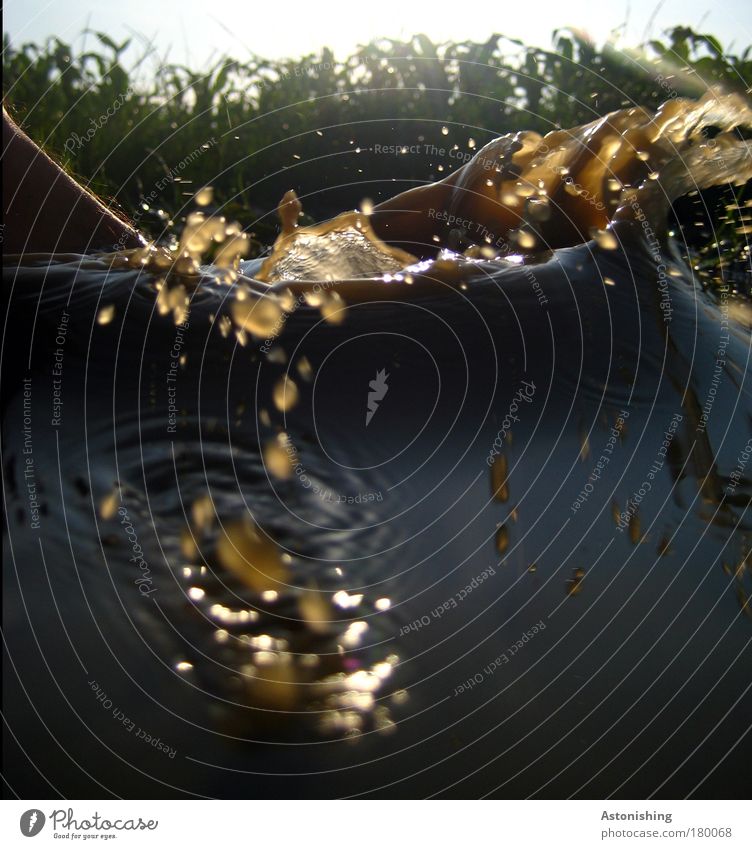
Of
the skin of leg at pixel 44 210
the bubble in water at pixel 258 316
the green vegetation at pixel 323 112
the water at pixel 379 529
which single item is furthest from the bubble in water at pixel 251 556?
the green vegetation at pixel 323 112

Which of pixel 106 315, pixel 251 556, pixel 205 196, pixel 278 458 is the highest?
Answer: pixel 205 196

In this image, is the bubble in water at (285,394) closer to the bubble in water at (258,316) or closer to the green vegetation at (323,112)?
the bubble in water at (258,316)

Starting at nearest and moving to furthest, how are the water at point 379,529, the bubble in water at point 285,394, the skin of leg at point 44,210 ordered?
the water at point 379,529, the bubble in water at point 285,394, the skin of leg at point 44,210

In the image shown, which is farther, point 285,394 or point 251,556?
point 285,394

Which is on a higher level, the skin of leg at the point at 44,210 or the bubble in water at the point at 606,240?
the skin of leg at the point at 44,210

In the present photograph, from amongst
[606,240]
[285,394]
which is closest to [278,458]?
[285,394]

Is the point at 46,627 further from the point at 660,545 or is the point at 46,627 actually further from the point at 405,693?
the point at 660,545

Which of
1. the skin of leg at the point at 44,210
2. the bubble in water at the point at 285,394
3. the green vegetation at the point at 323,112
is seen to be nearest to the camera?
the bubble in water at the point at 285,394

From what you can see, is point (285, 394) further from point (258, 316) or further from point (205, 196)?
point (205, 196)
